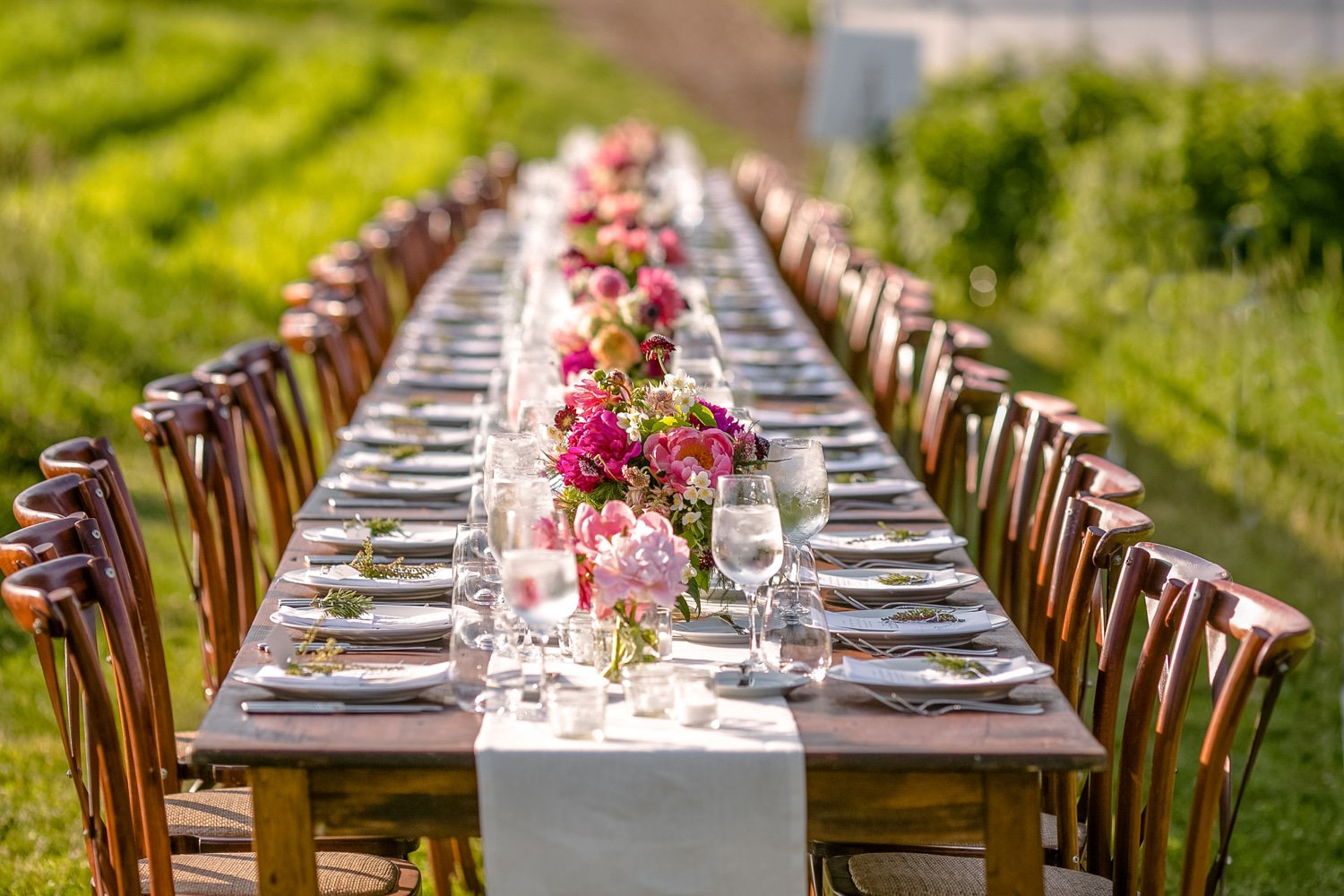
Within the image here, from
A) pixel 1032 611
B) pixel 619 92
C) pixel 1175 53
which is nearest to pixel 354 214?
pixel 1175 53

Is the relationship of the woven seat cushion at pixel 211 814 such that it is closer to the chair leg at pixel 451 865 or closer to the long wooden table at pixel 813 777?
the chair leg at pixel 451 865

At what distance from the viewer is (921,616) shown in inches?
104

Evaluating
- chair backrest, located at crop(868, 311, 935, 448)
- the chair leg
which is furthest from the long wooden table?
chair backrest, located at crop(868, 311, 935, 448)

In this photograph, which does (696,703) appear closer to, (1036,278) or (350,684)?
(350,684)

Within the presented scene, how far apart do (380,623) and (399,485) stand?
94 cm

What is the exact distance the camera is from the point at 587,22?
2855cm

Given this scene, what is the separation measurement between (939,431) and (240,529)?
6.39 feet

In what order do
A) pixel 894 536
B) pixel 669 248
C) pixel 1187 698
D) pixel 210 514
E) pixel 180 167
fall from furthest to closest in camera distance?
pixel 180 167, pixel 669 248, pixel 210 514, pixel 894 536, pixel 1187 698

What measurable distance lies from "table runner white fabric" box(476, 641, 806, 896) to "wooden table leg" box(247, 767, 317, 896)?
260 mm

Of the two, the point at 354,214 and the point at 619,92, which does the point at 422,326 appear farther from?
the point at 619,92

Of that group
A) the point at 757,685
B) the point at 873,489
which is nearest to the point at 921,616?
the point at 757,685

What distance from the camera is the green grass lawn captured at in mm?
5711

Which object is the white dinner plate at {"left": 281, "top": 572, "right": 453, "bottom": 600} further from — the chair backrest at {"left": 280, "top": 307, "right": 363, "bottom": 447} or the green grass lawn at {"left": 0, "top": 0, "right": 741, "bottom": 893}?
the chair backrest at {"left": 280, "top": 307, "right": 363, "bottom": 447}

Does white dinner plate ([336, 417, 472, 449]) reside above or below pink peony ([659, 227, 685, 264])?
below
